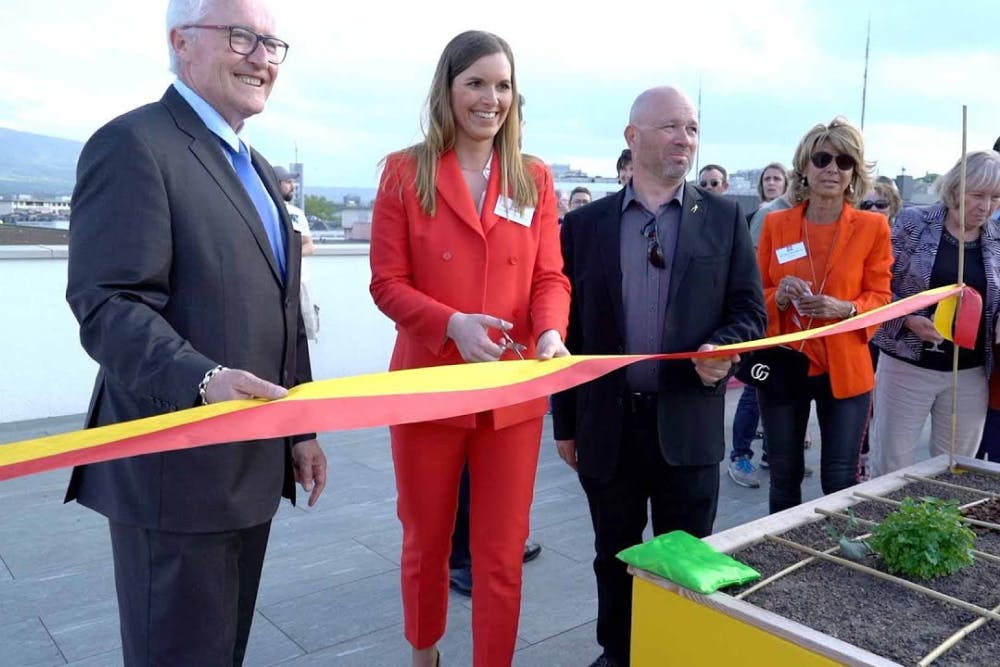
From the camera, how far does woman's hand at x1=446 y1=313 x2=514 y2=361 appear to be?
6.77 feet

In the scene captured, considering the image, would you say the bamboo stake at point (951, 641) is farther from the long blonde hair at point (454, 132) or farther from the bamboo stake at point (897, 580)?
the long blonde hair at point (454, 132)

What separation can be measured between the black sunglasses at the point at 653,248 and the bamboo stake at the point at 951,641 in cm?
129

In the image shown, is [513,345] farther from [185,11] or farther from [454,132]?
[185,11]

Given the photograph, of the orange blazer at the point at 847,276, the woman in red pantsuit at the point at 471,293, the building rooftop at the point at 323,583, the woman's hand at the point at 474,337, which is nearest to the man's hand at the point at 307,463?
the woman in red pantsuit at the point at 471,293

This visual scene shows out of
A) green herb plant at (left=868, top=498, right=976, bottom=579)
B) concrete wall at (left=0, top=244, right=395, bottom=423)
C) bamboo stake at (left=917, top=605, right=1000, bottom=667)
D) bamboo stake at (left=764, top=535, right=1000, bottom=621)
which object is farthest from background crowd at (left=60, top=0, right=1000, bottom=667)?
concrete wall at (left=0, top=244, right=395, bottom=423)

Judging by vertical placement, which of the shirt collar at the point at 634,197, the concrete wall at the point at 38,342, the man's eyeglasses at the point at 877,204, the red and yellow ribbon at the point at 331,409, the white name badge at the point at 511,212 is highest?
the man's eyeglasses at the point at 877,204

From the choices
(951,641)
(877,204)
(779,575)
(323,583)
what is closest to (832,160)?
(779,575)

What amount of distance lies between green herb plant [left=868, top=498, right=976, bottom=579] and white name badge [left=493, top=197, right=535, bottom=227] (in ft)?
4.09

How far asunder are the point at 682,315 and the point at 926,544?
96cm

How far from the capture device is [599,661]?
107 inches

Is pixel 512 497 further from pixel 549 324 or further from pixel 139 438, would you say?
pixel 139 438

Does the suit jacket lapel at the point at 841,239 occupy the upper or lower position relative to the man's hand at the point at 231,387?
upper

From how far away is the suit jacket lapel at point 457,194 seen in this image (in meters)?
2.23

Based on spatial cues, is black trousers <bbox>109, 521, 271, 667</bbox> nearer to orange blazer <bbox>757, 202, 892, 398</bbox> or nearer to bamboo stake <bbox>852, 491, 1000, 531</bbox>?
bamboo stake <bbox>852, 491, 1000, 531</bbox>
